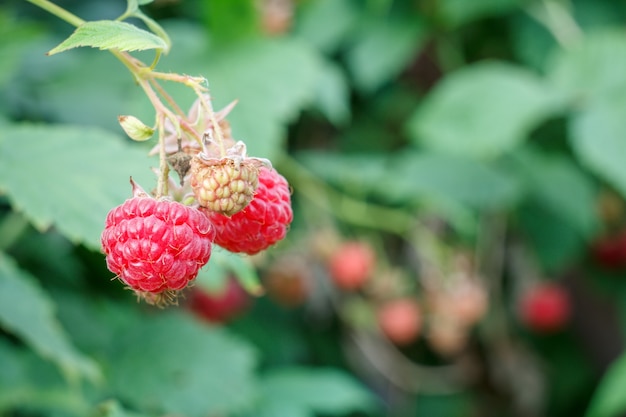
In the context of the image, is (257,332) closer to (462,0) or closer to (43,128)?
(462,0)

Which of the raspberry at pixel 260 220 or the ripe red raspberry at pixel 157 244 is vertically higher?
the raspberry at pixel 260 220

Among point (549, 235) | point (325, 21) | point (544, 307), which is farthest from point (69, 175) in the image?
point (544, 307)

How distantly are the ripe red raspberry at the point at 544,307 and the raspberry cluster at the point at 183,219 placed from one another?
1.81 m

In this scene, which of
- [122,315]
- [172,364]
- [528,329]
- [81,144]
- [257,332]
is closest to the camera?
[81,144]

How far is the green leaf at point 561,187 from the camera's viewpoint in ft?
6.24

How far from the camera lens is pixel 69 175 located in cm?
83

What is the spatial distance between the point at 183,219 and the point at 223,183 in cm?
5

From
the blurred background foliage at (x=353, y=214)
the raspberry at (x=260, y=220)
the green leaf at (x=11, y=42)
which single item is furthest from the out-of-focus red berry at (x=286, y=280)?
the raspberry at (x=260, y=220)

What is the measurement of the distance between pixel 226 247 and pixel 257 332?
1376 millimetres

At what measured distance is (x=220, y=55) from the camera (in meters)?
1.44

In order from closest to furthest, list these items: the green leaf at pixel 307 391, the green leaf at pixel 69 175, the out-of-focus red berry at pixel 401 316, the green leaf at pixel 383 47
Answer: the green leaf at pixel 69 175 → the green leaf at pixel 307 391 → the green leaf at pixel 383 47 → the out-of-focus red berry at pixel 401 316

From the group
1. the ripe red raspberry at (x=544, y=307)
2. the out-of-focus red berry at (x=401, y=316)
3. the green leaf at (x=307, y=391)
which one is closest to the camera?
the green leaf at (x=307, y=391)

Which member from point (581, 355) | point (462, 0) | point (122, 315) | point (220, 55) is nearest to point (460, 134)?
point (462, 0)

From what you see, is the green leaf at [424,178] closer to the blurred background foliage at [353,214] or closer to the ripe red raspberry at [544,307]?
the blurred background foliage at [353,214]
